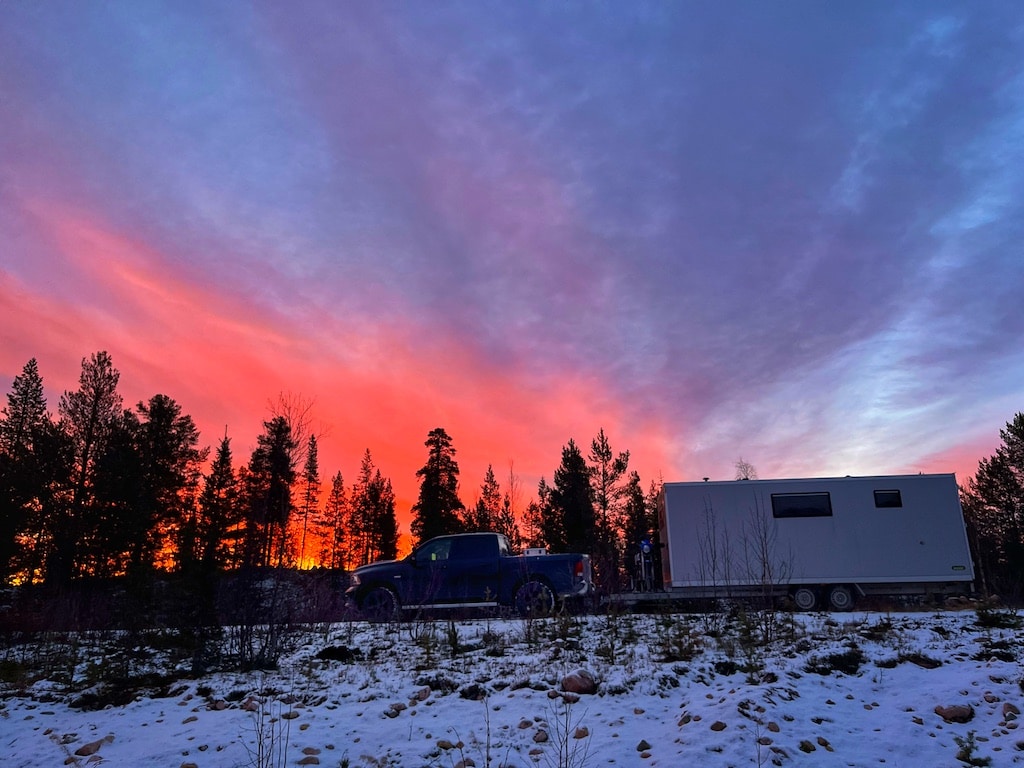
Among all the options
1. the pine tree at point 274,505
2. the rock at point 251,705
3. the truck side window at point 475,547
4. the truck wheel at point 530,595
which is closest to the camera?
the rock at point 251,705

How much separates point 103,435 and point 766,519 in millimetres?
29474

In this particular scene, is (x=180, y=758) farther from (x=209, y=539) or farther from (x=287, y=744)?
(x=209, y=539)

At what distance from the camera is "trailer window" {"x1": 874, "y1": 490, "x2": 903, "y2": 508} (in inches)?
632

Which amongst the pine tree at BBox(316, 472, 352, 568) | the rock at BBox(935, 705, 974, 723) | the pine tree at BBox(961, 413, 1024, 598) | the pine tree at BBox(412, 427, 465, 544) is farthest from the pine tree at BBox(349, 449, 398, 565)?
the rock at BBox(935, 705, 974, 723)

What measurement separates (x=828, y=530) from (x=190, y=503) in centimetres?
3130

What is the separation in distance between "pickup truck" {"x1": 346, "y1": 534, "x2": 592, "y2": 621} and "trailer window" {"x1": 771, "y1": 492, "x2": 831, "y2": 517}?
20.4 feet

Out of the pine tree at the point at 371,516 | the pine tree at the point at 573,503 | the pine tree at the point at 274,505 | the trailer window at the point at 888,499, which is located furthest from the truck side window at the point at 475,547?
the pine tree at the point at 371,516

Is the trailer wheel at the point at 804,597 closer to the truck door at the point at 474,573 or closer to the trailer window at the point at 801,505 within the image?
the trailer window at the point at 801,505

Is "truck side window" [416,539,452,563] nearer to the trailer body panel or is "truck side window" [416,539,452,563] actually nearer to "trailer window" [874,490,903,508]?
the trailer body panel

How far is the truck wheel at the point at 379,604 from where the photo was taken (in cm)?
1242

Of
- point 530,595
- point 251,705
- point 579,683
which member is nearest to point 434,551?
point 530,595

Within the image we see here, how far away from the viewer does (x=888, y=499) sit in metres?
16.1

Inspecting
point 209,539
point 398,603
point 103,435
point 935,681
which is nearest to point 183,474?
point 103,435

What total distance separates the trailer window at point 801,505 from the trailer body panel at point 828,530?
3 centimetres
